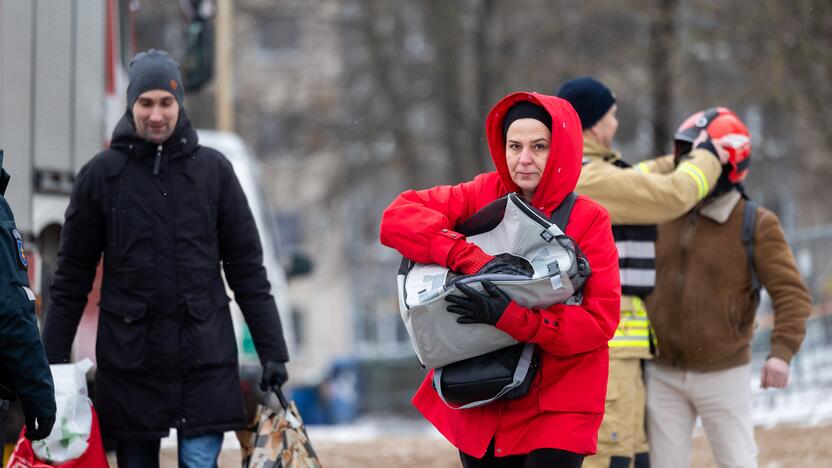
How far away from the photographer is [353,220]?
26.7 m

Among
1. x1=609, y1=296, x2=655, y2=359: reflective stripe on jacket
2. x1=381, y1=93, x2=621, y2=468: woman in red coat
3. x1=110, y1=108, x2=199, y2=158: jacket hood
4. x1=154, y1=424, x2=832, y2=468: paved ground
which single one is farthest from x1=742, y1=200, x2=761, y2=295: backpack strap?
x1=154, y1=424, x2=832, y2=468: paved ground

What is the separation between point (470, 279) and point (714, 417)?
89.3 inches

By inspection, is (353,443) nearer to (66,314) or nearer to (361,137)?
(66,314)

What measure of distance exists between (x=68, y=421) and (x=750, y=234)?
312 cm

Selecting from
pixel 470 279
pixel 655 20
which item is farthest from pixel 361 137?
pixel 470 279

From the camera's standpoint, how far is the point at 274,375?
530cm

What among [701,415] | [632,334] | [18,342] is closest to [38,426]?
[18,342]

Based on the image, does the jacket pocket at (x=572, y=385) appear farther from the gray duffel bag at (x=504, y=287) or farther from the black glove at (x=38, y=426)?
the black glove at (x=38, y=426)

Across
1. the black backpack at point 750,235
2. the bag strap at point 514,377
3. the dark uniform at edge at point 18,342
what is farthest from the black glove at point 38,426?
the black backpack at point 750,235

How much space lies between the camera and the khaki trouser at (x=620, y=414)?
5.45m

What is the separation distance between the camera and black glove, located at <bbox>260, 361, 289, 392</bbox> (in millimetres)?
5305

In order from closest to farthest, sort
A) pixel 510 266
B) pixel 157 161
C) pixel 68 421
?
pixel 510 266, pixel 68 421, pixel 157 161

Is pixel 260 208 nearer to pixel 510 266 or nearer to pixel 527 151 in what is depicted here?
pixel 527 151

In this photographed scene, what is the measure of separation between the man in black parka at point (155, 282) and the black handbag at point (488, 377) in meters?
1.20
